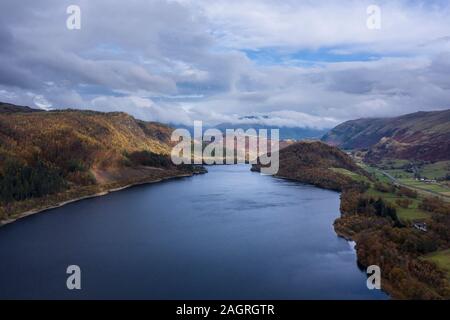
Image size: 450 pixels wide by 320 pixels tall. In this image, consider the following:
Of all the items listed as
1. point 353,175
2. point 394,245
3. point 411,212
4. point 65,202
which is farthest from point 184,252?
point 353,175

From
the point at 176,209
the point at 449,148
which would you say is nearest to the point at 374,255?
the point at 176,209

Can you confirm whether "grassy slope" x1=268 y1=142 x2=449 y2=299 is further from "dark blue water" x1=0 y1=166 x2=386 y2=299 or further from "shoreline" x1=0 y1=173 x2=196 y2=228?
"shoreline" x1=0 y1=173 x2=196 y2=228

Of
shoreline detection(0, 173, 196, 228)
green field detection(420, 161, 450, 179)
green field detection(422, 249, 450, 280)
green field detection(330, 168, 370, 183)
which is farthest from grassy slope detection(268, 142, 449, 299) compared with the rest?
shoreline detection(0, 173, 196, 228)

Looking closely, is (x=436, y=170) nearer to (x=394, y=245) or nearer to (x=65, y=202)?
(x=394, y=245)

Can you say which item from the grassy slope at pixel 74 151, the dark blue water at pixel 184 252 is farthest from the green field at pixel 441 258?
the grassy slope at pixel 74 151

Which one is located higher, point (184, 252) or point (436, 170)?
point (436, 170)

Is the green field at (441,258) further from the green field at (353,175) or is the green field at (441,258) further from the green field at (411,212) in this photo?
the green field at (353,175)
